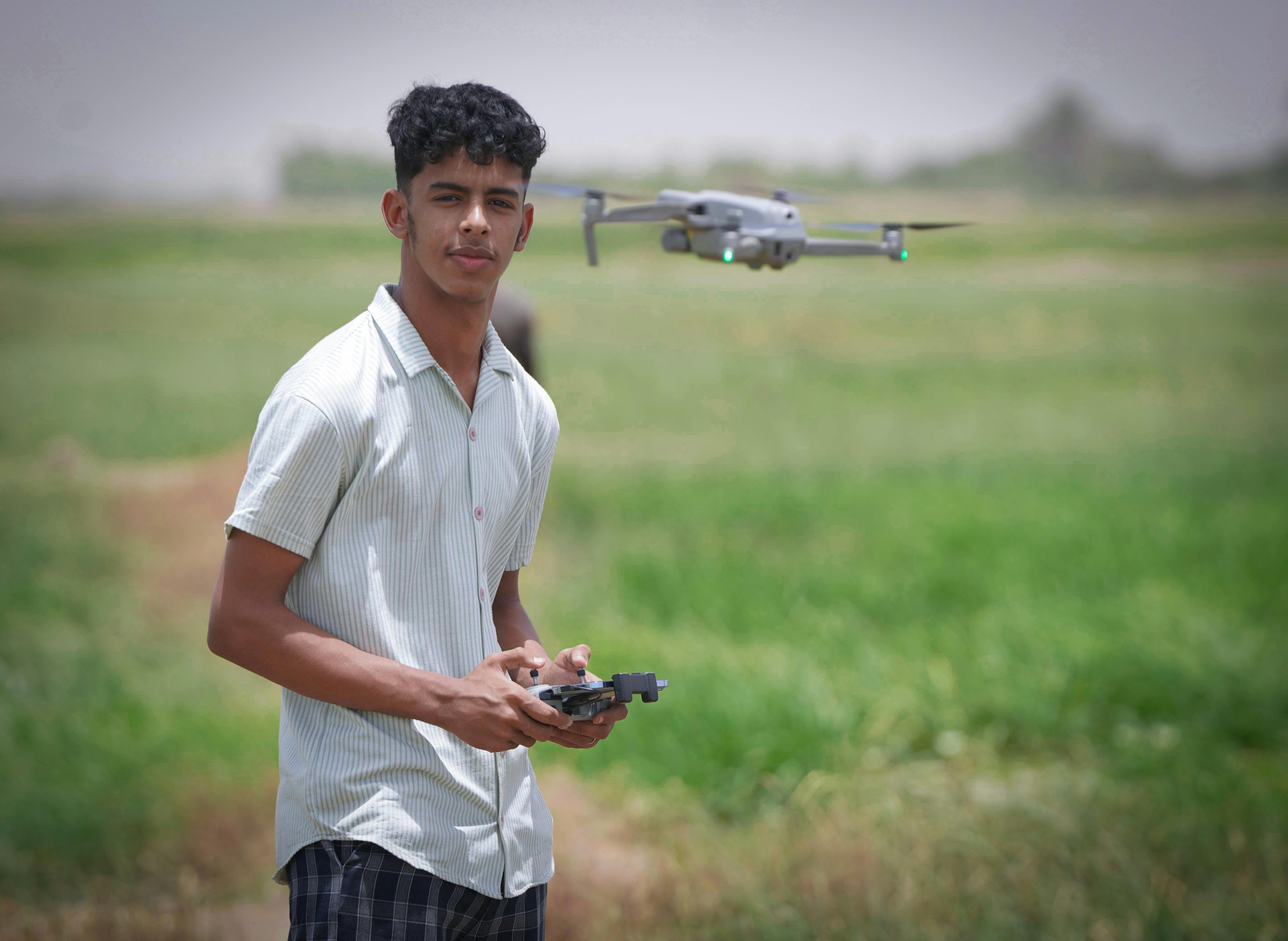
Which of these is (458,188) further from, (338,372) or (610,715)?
(610,715)

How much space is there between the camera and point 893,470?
38.4 ft

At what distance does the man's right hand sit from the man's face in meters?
0.65

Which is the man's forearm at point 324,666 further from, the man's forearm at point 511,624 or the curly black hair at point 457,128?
the curly black hair at point 457,128

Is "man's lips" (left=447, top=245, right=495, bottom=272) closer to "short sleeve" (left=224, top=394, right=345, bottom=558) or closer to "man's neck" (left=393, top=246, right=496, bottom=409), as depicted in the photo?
"man's neck" (left=393, top=246, right=496, bottom=409)

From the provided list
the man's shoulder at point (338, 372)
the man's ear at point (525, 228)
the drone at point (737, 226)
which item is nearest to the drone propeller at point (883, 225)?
the drone at point (737, 226)

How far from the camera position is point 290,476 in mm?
1669

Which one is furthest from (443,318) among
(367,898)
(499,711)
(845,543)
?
(845,543)

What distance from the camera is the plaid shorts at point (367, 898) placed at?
1727mm

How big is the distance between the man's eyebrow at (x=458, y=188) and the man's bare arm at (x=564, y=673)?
781mm

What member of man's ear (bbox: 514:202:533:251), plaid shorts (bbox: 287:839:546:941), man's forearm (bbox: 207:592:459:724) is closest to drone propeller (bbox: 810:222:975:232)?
man's ear (bbox: 514:202:533:251)

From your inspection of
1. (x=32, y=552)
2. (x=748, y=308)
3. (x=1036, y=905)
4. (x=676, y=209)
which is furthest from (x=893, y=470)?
(x=676, y=209)

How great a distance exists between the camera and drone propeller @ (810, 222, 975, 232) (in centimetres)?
205

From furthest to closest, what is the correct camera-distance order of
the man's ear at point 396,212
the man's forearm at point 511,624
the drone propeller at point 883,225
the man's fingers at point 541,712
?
1. the man's forearm at point 511,624
2. the drone propeller at point 883,225
3. the man's ear at point 396,212
4. the man's fingers at point 541,712

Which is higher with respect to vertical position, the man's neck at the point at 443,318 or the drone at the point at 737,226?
the drone at the point at 737,226
